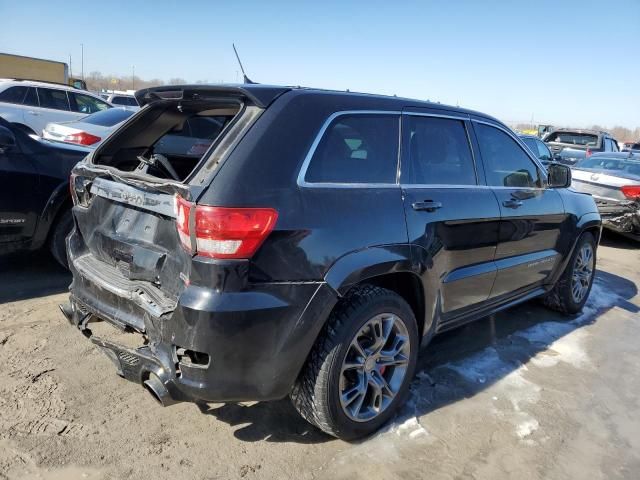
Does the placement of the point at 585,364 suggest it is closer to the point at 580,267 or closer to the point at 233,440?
the point at 580,267

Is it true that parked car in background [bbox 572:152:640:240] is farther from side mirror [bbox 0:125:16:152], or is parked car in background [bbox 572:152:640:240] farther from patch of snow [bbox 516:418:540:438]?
side mirror [bbox 0:125:16:152]

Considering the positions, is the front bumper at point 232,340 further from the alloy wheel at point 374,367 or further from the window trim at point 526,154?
the window trim at point 526,154

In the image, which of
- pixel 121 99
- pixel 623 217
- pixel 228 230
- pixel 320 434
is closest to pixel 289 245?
pixel 228 230

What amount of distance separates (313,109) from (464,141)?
1410 millimetres

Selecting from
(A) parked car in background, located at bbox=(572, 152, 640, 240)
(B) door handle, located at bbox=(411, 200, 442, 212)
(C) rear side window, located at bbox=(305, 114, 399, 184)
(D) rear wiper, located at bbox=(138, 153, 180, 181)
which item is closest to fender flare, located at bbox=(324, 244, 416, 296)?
(B) door handle, located at bbox=(411, 200, 442, 212)

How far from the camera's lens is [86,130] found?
28.7 feet

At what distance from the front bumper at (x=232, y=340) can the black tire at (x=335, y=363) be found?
130 mm

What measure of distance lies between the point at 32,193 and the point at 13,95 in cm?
893

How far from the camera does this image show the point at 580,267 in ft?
16.4

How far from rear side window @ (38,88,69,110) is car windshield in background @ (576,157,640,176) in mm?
11537

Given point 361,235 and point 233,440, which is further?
point 233,440

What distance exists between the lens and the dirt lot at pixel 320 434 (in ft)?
8.51

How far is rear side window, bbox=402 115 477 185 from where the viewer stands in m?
3.09

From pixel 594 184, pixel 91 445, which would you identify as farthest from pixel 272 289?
pixel 594 184
